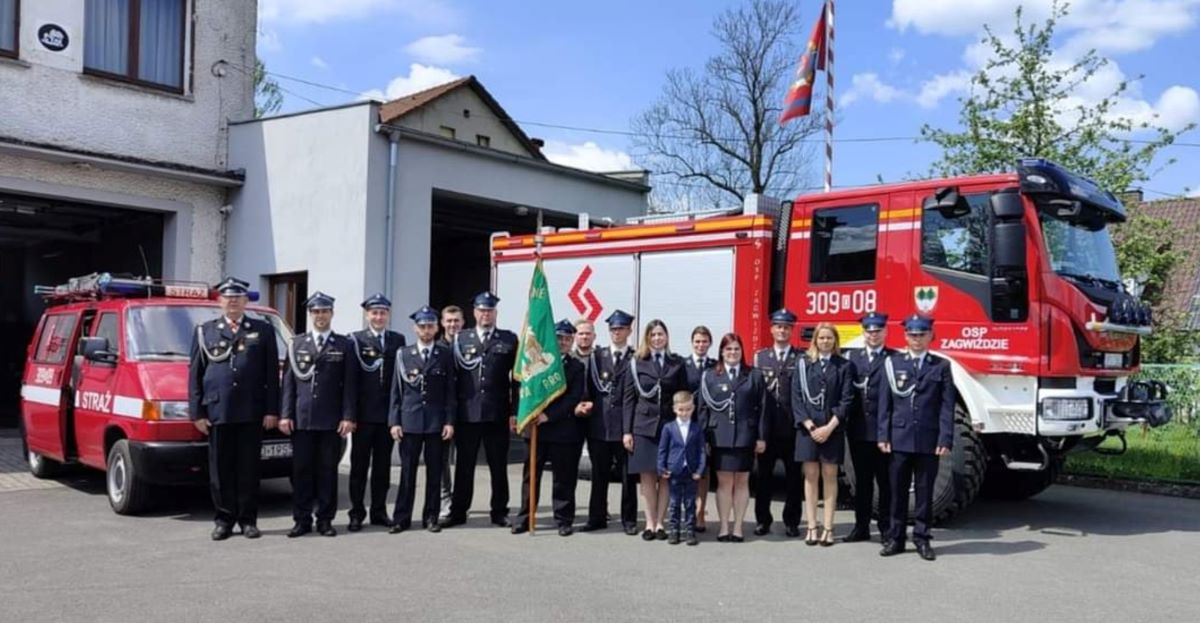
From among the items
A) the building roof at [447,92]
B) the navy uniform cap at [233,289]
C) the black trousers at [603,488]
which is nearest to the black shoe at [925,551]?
the black trousers at [603,488]

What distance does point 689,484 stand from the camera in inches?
313

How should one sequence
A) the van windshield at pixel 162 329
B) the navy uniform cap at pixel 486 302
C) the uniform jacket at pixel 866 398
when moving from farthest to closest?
the van windshield at pixel 162 329 → the navy uniform cap at pixel 486 302 → the uniform jacket at pixel 866 398

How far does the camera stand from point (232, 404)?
7816 millimetres

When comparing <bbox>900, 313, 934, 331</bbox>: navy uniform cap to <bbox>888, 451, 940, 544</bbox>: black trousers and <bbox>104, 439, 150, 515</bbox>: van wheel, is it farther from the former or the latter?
<bbox>104, 439, 150, 515</bbox>: van wheel

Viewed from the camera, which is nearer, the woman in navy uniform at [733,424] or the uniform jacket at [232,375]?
the uniform jacket at [232,375]

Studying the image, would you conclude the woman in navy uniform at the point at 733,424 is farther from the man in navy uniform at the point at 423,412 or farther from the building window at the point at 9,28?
the building window at the point at 9,28

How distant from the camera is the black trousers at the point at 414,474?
27.0 ft

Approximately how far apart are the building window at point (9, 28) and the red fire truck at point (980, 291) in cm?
923

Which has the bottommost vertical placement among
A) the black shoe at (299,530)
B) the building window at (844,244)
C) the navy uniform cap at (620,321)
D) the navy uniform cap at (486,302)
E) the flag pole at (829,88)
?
the black shoe at (299,530)

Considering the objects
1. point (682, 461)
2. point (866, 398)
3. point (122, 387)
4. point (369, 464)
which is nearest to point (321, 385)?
point (369, 464)

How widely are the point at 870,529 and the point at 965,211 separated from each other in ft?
9.09

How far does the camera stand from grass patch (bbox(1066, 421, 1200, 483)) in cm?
1168

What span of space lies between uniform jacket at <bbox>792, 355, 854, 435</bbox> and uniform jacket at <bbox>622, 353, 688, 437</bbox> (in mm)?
986

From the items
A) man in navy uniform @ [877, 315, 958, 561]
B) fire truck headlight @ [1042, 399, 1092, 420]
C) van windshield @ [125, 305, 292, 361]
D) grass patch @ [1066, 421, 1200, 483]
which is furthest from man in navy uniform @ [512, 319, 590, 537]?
grass patch @ [1066, 421, 1200, 483]
